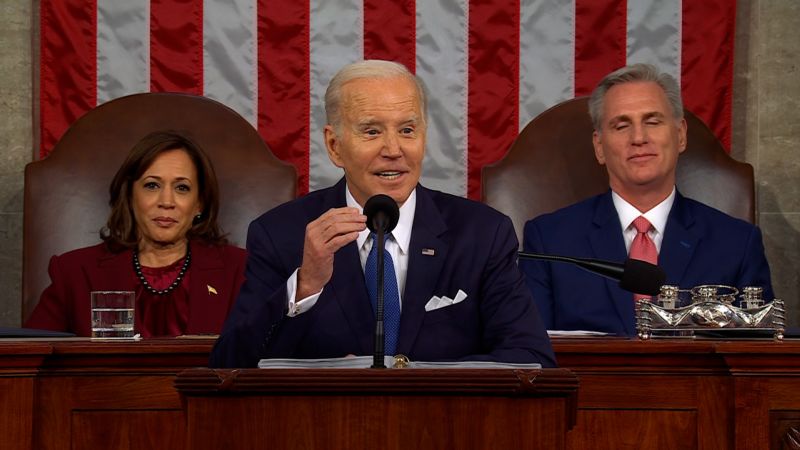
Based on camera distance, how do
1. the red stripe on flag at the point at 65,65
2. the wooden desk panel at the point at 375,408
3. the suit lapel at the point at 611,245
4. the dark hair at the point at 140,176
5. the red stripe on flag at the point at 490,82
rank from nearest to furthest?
1. the wooden desk panel at the point at 375,408
2. the suit lapel at the point at 611,245
3. the dark hair at the point at 140,176
4. the red stripe on flag at the point at 65,65
5. the red stripe on flag at the point at 490,82

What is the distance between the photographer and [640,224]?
13.2 ft

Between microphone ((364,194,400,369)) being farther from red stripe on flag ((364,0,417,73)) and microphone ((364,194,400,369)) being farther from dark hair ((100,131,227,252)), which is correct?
red stripe on flag ((364,0,417,73))

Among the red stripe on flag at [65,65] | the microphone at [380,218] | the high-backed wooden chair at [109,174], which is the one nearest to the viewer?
the microphone at [380,218]

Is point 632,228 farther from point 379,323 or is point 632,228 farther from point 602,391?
point 379,323

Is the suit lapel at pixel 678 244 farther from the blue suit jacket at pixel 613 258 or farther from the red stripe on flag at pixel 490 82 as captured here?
the red stripe on flag at pixel 490 82

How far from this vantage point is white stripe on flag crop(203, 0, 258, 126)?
16.5ft

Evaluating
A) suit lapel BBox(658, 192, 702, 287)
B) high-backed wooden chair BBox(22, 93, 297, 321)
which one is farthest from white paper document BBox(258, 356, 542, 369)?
high-backed wooden chair BBox(22, 93, 297, 321)

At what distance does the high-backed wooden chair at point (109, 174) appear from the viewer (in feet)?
14.9

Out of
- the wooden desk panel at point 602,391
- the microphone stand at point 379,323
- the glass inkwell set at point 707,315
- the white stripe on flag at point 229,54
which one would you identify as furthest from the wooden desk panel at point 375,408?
the white stripe on flag at point 229,54

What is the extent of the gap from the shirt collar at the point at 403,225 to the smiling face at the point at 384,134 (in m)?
0.05

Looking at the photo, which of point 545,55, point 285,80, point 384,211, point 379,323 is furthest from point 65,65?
point 379,323

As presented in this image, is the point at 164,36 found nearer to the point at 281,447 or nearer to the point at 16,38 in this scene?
the point at 16,38

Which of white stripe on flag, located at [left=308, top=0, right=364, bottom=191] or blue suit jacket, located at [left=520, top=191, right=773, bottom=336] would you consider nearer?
blue suit jacket, located at [left=520, top=191, right=773, bottom=336]

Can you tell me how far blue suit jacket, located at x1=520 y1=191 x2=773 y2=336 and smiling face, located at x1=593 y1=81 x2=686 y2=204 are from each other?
0.28 feet
